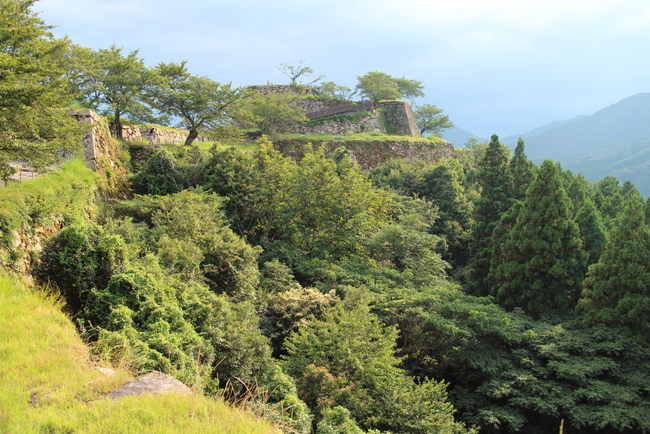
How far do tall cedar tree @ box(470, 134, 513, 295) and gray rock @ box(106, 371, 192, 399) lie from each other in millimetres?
16352

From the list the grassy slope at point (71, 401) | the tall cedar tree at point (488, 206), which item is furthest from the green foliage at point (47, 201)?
the tall cedar tree at point (488, 206)

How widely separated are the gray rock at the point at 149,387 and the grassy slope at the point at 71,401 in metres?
0.13

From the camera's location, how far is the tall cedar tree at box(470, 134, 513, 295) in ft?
63.1

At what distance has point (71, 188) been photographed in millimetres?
10727

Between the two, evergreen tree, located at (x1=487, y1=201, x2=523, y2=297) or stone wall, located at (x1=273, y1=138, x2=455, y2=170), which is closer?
evergreen tree, located at (x1=487, y1=201, x2=523, y2=297)

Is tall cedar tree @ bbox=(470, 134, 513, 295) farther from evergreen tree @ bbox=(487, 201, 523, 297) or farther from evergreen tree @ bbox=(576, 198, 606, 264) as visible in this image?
evergreen tree @ bbox=(576, 198, 606, 264)

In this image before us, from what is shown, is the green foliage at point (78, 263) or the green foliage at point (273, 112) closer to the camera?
the green foliage at point (78, 263)

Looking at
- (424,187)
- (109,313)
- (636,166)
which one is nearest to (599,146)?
(636,166)

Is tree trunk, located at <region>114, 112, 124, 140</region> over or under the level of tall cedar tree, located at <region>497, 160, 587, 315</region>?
over

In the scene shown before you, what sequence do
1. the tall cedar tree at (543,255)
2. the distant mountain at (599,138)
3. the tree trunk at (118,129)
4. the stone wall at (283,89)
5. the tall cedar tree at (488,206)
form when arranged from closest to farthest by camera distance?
the tall cedar tree at (543,255)
the tree trunk at (118,129)
the tall cedar tree at (488,206)
the stone wall at (283,89)
the distant mountain at (599,138)

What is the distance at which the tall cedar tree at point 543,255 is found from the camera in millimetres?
15641

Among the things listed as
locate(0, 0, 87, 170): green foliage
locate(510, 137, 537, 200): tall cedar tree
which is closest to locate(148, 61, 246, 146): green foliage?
locate(0, 0, 87, 170): green foliage

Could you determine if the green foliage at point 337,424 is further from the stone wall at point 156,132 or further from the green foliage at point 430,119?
the green foliage at point 430,119

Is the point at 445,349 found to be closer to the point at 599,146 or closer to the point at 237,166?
the point at 237,166
